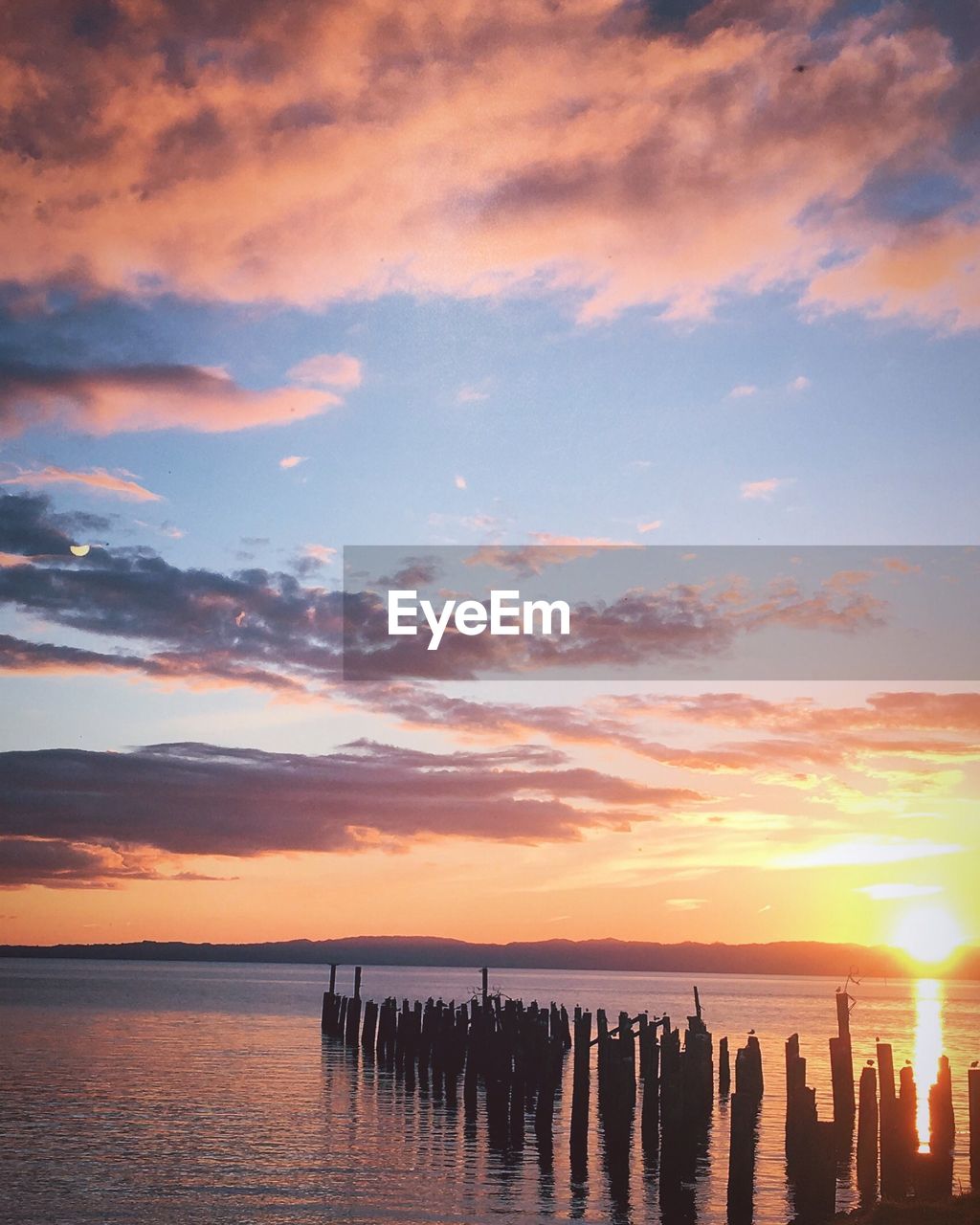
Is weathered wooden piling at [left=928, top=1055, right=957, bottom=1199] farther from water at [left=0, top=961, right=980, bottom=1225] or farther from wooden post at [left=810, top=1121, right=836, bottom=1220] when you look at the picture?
water at [left=0, top=961, right=980, bottom=1225]

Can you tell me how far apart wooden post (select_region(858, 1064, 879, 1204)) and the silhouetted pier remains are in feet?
0.07

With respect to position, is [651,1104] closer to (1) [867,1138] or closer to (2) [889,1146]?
(1) [867,1138]

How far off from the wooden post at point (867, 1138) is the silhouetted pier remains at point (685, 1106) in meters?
0.02

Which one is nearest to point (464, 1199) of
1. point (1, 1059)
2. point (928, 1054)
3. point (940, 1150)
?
point (940, 1150)

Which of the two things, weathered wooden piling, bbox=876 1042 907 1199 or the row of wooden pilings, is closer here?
the row of wooden pilings

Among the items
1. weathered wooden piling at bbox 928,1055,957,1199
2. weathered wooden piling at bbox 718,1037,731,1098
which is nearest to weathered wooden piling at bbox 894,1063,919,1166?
weathered wooden piling at bbox 928,1055,957,1199

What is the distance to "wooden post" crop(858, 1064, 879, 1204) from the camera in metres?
22.8

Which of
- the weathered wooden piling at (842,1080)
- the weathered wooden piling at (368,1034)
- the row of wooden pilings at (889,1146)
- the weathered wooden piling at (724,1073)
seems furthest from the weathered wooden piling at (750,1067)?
the weathered wooden piling at (368,1034)

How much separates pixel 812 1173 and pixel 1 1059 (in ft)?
143

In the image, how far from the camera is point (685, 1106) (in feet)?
79.5

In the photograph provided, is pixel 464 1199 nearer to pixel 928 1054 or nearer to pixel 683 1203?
pixel 683 1203

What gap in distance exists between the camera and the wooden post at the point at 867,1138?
2275 cm

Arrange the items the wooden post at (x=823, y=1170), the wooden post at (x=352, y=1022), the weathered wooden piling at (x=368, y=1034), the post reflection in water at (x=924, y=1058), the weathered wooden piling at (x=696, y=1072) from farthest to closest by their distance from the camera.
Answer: the wooden post at (x=352, y=1022) → the weathered wooden piling at (x=368, y=1034) → the post reflection in water at (x=924, y=1058) → the weathered wooden piling at (x=696, y=1072) → the wooden post at (x=823, y=1170)

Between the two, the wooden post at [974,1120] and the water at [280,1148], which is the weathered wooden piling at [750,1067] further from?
the wooden post at [974,1120]
